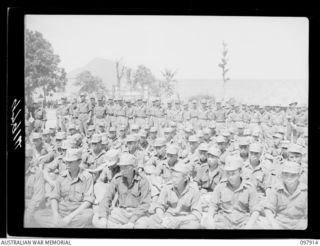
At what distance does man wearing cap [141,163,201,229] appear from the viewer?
3121 mm

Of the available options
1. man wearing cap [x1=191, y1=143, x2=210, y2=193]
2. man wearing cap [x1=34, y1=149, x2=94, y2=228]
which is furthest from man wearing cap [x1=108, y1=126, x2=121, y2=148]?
man wearing cap [x1=191, y1=143, x2=210, y2=193]

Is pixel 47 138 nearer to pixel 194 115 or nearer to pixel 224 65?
pixel 194 115

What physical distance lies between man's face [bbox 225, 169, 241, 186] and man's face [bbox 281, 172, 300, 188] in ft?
1.11

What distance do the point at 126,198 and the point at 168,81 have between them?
917mm

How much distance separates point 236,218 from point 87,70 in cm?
155

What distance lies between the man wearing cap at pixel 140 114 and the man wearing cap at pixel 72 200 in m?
0.51

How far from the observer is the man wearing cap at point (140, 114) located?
3.21m

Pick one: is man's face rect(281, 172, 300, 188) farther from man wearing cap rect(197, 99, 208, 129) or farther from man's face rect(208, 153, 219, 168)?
man wearing cap rect(197, 99, 208, 129)

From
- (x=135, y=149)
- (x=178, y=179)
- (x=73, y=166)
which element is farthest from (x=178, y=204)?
(x=73, y=166)

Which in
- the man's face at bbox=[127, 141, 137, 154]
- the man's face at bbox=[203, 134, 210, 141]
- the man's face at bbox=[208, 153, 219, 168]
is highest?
the man's face at bbox=[203, 134, 210, 141]

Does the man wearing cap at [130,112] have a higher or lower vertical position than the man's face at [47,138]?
higher

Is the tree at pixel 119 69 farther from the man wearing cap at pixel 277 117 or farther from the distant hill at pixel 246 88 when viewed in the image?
the man wearing cap at pixel 277 117

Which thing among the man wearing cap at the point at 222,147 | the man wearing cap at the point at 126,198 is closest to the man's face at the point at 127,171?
the man wearing cap at the point at 126,198
